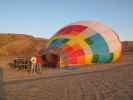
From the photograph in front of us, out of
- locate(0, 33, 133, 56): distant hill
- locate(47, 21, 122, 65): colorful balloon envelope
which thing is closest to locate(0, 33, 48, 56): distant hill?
locate(0, 33, 133, 56): distant hill

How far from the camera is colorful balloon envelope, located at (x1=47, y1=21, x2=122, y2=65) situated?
19281mm

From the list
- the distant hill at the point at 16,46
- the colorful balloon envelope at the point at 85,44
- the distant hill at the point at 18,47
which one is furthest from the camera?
the distant hill at the point at 18,47

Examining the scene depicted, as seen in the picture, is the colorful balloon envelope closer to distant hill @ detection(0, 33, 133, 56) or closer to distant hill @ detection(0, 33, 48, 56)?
distant hill @ detection(0, 33, 133, 56)

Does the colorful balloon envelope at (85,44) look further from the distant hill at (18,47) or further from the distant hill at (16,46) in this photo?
the distant hill at (16,46)

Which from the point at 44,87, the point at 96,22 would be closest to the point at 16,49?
the point at 96,22

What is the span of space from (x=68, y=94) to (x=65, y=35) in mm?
11675

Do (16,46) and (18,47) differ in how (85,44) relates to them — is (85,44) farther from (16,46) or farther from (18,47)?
(16,46)

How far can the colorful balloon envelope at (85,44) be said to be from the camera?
63.3 ft

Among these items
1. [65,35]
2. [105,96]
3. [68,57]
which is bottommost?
[105,96]

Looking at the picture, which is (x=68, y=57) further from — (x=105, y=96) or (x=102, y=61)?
(x=105, y=96)

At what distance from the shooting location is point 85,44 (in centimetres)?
1995

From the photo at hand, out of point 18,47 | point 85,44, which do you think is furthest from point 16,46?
point 85,44

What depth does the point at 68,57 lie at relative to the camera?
1895cm

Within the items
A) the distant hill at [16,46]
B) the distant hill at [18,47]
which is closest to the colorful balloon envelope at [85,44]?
the distant hill at [18,47]
